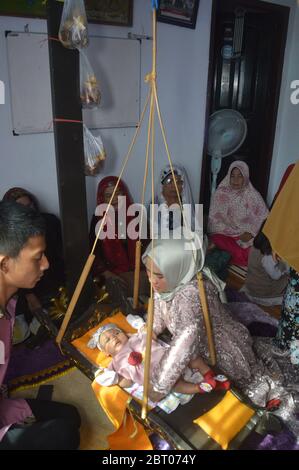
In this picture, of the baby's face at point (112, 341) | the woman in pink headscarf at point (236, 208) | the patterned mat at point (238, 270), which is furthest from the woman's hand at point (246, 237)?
the baby's face at point (112, 341)

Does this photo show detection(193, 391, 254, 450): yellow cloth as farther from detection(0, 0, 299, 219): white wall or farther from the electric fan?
the electric fan

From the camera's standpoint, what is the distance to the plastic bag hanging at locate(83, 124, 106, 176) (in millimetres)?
2604

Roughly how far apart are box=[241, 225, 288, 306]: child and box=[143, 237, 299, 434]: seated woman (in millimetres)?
877

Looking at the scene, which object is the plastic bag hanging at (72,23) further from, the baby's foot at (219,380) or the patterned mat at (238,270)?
the patterned mat at (238,270)

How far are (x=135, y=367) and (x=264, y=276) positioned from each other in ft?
4.90

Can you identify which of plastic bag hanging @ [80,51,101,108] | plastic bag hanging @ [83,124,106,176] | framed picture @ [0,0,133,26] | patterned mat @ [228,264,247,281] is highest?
framed picture @ [0,0,133,26]

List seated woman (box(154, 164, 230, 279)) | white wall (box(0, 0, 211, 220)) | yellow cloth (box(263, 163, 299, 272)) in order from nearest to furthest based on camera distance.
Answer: yellow cloth (box(263, 163, 299, 272)), white wall (box(0, 0, 211, 220)), seated woman (box(154, 164, 230, 279))

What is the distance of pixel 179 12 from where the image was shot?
3.18 metres

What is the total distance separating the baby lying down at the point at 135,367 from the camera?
1746mm

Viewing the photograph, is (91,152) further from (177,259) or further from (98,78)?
(177,259)

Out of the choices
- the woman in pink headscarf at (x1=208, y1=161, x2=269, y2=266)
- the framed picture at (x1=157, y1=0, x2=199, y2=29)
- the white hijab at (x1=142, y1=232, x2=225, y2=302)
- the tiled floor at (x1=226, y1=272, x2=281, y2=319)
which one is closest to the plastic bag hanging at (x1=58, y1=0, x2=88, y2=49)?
the white hijab at (x1=142, y1=232, x2=225, y2=302)

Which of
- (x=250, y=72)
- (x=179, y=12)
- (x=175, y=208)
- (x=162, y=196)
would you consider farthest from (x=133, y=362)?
(x=250, y=72)

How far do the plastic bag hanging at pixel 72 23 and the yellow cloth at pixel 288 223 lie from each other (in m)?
1.26
